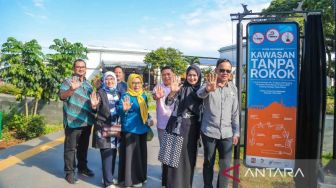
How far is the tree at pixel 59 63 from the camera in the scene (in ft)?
31.4

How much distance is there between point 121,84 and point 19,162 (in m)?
2.31

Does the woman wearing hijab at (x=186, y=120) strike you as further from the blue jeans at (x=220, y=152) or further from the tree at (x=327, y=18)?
the tree at (x=327, y=18)

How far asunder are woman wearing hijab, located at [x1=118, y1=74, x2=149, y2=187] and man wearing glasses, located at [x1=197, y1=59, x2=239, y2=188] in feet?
3.24

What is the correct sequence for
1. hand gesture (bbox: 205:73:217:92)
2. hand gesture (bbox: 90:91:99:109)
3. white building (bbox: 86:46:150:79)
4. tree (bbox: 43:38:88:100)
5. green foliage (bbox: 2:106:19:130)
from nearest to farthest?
hand gesture (bbox: 205:73:217:92) → hand gesture (bbox: 90:91:99:109) → green foliage (bbox: 2:106:19:130) → tree (bbox: 43:38:88:100) → white building (bbox: 86:46:150:79)

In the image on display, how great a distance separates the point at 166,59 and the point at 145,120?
82.5 ft

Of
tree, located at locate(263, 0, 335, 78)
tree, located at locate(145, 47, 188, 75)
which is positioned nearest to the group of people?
tree, located at locate(263, 0, 335, 78)

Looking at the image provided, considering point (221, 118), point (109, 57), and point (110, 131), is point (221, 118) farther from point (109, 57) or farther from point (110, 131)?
point (109, 57)

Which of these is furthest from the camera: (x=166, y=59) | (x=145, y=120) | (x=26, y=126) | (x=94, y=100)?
(x=166, y=59)

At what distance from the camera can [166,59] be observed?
29.7 meters

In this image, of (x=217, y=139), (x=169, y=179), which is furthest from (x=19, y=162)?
(x=217, y=139)

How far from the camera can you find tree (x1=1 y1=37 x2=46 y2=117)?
28.2ft

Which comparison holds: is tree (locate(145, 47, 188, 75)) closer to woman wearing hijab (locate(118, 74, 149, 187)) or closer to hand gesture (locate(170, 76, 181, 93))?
woman wearing hijab (locate(118, 74, 149, 187))

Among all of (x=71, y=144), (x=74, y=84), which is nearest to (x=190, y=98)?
(x=74, y=84)

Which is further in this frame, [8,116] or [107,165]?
[8,116]
